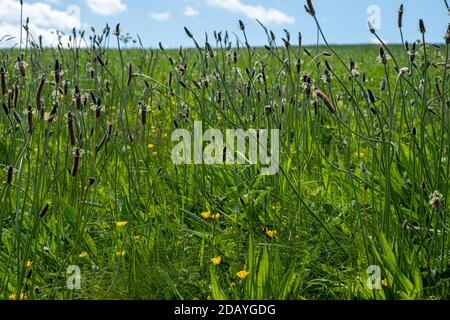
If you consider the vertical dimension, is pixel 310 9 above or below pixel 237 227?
above

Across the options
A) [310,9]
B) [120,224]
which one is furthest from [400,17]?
[120,224]

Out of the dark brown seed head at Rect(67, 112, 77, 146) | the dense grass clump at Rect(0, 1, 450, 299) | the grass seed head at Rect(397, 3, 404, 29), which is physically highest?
the grass seed head at Rect(397, 3, 404, 29)

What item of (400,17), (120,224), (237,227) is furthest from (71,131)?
(400,17)

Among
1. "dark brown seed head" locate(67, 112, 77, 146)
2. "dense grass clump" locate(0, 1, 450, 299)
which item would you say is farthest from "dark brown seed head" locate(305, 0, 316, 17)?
"dark brown seed head" locate(67, 112, 77, 146)

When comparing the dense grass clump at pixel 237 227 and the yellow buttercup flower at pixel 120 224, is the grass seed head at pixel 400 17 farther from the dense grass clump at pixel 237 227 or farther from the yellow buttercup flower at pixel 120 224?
the yellow buttercup flower at pixel 120 224

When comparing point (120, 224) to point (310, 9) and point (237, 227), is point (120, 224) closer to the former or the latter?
point (237, 227)

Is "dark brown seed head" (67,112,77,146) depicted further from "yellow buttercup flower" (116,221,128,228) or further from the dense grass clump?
"yellow buttercup flower" (116,221,128,228)

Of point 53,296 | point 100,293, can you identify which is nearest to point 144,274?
point 100,293

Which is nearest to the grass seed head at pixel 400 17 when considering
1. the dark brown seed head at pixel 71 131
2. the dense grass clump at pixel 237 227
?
the dense grass clump at pixel 237 227

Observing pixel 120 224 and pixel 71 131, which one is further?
pixel 120 224

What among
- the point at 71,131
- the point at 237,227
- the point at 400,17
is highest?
the point at 400,17

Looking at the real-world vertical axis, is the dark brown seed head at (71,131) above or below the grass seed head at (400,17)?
below

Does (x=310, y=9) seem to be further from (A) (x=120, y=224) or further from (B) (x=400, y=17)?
(A) (x=120, y=224)
